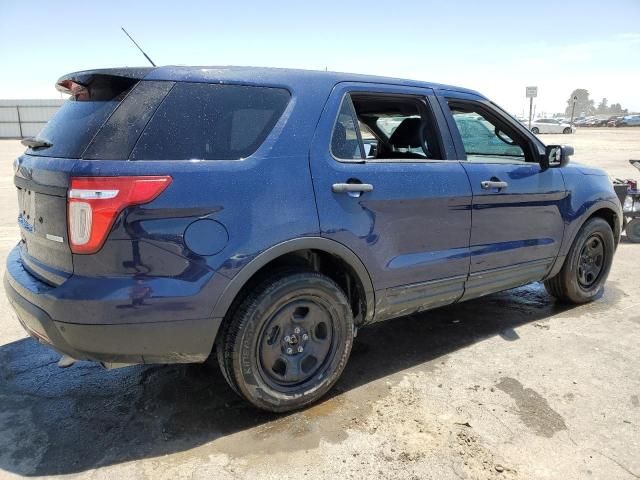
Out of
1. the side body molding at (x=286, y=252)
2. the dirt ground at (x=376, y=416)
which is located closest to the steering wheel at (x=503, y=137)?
the dirt ground at (x=376, y=416)

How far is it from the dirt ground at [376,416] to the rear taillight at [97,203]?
1104 mm

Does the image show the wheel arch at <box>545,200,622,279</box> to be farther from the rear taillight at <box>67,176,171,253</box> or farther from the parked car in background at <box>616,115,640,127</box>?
the parked car in background at <box>616,115,640,127</box>

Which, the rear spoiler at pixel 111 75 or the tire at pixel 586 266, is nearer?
the rear spoiler at pixel 111 75

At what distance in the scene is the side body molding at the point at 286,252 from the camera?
2.51 meters

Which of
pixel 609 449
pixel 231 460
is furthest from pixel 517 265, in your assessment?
pixel 231 460

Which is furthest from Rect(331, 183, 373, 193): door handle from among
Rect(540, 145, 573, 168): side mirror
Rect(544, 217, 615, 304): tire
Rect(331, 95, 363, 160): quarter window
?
Rect(544, 217, 615, 304): tire

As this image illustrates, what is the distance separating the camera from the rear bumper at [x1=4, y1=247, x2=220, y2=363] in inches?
92.6

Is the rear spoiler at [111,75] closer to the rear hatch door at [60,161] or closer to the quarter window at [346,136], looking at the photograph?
the rear hatch door at [60,161]

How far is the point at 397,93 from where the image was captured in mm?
3338

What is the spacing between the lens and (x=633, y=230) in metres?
7.25

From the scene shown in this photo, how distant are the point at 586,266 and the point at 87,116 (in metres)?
4.28

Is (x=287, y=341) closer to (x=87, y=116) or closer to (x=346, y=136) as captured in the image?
(x=346, y=136)

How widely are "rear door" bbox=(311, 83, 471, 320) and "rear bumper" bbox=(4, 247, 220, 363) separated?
2.91 feet

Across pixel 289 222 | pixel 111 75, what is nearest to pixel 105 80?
pixel 111 75
